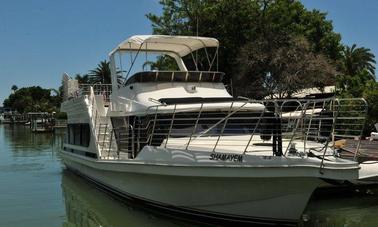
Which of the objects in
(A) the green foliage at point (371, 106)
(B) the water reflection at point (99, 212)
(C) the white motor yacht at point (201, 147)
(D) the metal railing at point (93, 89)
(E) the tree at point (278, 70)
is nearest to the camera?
(C) the white motor yacht at point (201, 147)

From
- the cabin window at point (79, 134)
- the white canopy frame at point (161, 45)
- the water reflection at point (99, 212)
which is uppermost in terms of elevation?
the white canopy frame at point (161, 45)

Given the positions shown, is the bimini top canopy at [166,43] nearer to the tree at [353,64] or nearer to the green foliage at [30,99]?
the tree at [353,64]

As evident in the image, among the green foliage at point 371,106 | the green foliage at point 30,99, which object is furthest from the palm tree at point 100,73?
the green foliage at point 371,106

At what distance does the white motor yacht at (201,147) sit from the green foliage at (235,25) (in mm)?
13707

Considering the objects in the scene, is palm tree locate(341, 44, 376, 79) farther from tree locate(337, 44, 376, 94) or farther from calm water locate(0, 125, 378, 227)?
calm water locate(0, 125, 378, 227)

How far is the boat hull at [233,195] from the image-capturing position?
8180 mm

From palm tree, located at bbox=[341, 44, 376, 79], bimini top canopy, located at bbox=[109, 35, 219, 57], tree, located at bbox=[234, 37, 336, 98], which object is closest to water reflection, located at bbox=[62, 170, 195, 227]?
bimini top canopy, located at bbox=[109, 35, 219, 57]

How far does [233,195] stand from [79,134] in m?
7.97

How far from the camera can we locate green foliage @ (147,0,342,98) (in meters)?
27.9

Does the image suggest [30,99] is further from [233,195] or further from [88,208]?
[233,195]

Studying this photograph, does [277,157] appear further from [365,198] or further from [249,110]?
[365,198]

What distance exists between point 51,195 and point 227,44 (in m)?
17.4

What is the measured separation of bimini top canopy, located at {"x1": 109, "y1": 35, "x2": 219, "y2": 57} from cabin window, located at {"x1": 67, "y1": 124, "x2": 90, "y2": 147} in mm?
2556

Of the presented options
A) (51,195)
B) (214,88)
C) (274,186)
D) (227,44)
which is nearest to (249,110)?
(214,88)
